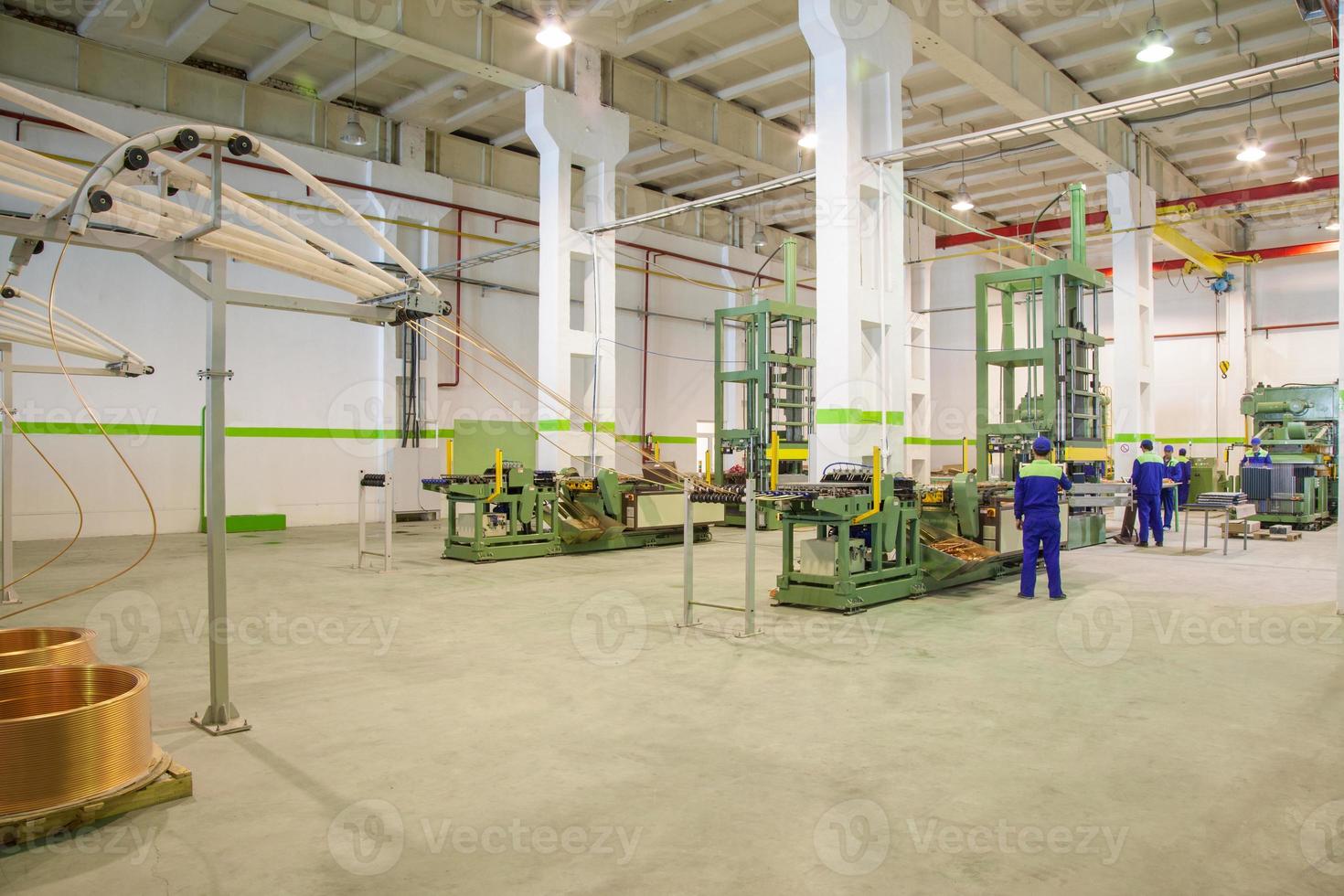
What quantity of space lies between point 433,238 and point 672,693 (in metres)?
13.3

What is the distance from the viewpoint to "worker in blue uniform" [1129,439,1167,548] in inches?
485

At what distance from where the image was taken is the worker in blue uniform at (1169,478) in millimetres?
13820

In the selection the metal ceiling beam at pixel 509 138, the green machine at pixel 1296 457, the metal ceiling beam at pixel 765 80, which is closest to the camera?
the metal ceiling beam at pixel 765 80

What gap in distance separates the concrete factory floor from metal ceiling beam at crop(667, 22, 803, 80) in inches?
362

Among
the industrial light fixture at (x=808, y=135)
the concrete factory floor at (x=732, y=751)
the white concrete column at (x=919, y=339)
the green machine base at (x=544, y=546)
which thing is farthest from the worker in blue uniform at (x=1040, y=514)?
the white concrete column at (x=919, y=339)

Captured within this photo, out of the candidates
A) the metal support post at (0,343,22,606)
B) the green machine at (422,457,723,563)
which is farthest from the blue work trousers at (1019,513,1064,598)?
the metal support post at (0,343,22,606)

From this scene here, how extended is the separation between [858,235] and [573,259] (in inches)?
211

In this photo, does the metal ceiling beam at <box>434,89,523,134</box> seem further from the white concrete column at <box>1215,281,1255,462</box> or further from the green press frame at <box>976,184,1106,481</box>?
the white concrete column at <box>1215,281,1255,462</box>

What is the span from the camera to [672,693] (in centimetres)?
503

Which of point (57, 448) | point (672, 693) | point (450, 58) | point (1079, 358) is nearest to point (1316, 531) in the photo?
point (1079, 358)

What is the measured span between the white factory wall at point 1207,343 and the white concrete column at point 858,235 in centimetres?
1383

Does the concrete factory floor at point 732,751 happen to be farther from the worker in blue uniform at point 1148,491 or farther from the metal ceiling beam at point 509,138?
the metal ceiling beam at point 509,138

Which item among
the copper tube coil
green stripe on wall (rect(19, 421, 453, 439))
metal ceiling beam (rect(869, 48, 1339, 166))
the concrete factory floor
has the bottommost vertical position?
the concrete factory floor

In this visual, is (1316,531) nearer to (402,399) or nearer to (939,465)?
(939,465)
